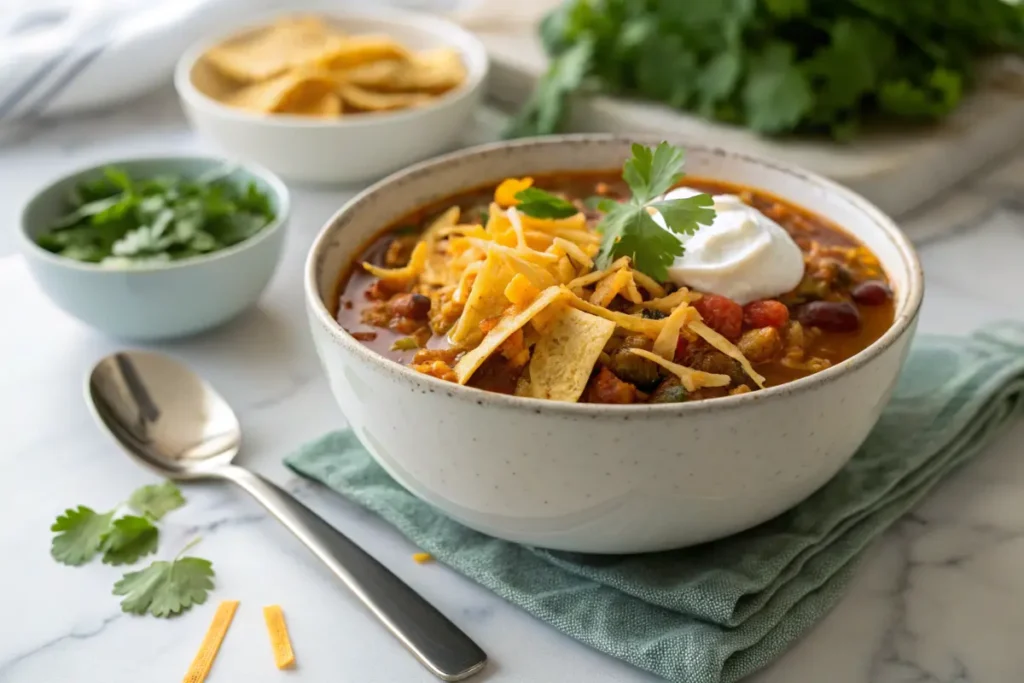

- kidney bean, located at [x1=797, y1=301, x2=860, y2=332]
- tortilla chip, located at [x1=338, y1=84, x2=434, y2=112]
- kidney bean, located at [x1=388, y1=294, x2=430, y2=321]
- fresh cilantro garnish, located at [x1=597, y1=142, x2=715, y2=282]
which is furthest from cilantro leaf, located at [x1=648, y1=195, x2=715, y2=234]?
tortilla chip, located at [x1=338, y1=84, x2=434, y2=112]

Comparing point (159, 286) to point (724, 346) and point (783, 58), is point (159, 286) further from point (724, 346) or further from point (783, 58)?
point (783, 58)

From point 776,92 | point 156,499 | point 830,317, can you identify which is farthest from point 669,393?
point 776,92

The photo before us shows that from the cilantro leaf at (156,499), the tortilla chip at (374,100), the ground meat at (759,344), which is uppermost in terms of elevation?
the ground meat at (759,344)

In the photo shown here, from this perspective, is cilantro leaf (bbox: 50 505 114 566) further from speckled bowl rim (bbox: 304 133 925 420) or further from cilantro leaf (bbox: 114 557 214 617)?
speckled bowl rim (bbox: 304 133 925 420)

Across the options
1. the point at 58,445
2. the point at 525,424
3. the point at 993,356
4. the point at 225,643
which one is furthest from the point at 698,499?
the point at 58,445

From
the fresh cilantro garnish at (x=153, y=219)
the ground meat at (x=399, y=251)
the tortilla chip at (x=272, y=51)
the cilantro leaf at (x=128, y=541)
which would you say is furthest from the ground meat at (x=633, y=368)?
the tortilla chip at (x=272, y=51)

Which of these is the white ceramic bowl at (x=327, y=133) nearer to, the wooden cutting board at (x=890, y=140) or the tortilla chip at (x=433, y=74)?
the tortilla chip at (x=433, y=74)
